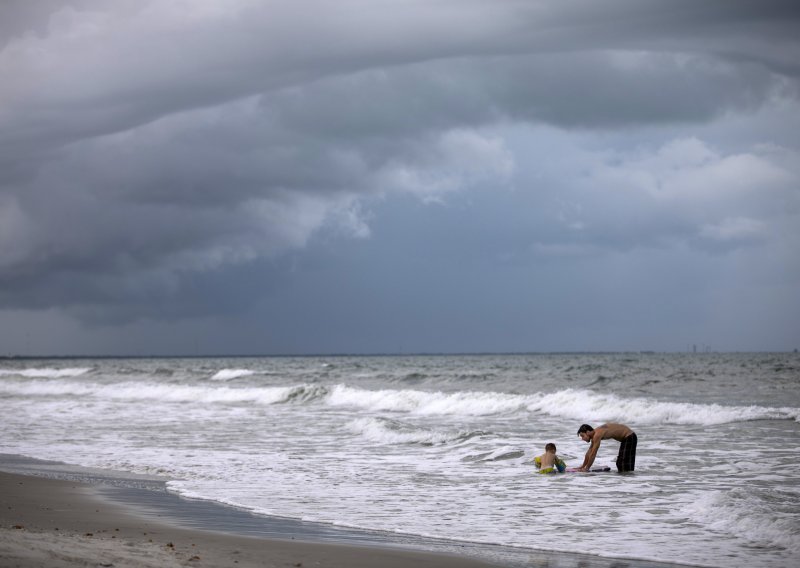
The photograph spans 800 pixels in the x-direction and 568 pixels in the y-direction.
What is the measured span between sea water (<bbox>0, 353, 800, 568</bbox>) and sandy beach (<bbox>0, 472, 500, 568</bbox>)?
1.65 m

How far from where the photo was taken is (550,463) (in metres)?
16.0

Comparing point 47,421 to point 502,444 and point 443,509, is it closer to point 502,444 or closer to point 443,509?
point 502,444

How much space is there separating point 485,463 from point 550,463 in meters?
1.89

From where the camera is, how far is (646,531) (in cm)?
1066

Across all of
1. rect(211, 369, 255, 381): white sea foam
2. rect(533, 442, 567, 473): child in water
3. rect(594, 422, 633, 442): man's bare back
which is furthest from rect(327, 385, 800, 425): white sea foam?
rect(211, 369, 255, 381): white sea foam

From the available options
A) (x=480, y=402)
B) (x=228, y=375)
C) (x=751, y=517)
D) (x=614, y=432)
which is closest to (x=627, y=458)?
(x=614, y=432)

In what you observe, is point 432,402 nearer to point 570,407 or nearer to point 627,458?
point 570,407

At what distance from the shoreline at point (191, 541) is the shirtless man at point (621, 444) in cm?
636

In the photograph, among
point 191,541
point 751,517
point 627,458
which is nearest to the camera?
point 191,541

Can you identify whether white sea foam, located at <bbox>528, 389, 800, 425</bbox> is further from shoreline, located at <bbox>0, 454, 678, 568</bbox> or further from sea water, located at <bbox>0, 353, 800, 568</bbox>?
shoreline, located at <bbox>0, 454, 678, 568</bbox>

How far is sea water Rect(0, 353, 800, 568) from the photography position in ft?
35.3

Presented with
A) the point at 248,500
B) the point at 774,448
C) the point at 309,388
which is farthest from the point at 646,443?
the point at 309,388

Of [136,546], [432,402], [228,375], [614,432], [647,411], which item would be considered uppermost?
[614,432]

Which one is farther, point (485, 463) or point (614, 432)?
point (485, 463)
